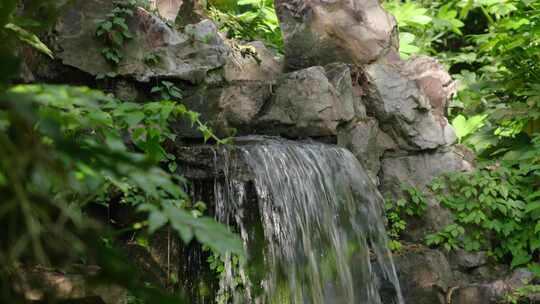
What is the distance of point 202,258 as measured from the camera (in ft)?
14.2

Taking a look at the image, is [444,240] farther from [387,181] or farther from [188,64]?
[188,64]

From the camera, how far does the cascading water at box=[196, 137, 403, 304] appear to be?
13.9ft

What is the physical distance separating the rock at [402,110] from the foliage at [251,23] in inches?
66.1

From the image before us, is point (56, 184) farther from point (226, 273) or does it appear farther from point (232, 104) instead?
point (232, 104)

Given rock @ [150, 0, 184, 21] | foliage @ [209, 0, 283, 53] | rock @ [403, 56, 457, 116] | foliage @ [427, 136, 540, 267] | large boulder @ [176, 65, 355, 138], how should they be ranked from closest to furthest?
large boulder @ [176, 65, 355, 138] < foliage @ [427, 136, 540, 267] < rock @ [150, 0, 184, 21] < rock @ [403, 56, 457, 116] < foliage @ [209, 0, 283, 53]

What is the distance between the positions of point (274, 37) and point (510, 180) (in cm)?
353

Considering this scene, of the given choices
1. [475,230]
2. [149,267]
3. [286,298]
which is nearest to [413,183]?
[475,230]

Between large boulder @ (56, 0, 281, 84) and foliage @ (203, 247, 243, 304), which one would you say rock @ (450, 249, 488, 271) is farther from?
large boulder @ (56, 0, 281, 84)

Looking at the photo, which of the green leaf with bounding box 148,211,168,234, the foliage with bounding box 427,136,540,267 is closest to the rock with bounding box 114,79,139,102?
the foliage with bounding box 427,136,540,267

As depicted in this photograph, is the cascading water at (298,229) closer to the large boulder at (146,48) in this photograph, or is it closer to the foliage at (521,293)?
the large boulder at (146,48)

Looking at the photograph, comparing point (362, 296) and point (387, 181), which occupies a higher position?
point (387, 181)

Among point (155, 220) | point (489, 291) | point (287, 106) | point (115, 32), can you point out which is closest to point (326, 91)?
point (287, 106)

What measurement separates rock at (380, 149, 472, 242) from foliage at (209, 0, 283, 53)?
2.25m

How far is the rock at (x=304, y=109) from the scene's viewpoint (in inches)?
209
